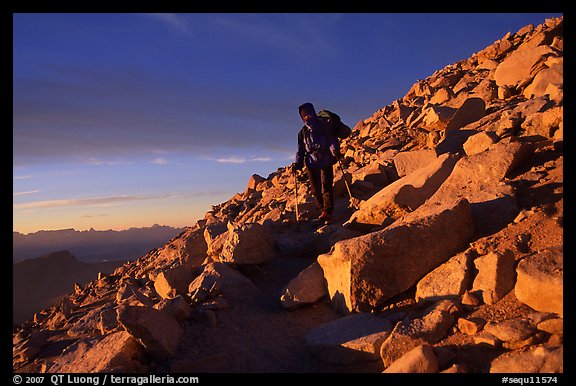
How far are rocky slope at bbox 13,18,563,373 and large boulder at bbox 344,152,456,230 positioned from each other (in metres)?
0.02

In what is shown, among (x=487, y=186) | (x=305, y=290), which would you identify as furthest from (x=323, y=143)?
(x=305, y=290)

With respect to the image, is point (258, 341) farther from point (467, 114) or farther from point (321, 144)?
point (467, 114)

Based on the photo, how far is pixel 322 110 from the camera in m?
9.30

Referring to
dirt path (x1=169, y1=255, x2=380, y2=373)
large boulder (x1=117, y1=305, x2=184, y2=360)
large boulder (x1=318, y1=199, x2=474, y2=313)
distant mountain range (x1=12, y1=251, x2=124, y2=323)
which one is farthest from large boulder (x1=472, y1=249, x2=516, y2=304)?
distant mountain range (x1=12, y1=251, x2=124, y2=323)

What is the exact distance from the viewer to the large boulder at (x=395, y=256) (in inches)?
208

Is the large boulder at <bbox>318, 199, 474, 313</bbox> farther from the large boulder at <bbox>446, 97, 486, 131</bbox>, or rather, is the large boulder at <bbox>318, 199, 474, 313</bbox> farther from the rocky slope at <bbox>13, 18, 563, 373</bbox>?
the large boulder at <bbox>446, 97, 486, 131</bbox>

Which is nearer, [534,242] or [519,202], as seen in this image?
[534,242]

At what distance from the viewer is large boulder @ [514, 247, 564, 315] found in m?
3.93

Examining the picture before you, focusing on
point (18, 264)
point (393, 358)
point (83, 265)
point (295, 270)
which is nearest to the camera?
point (393, 358)

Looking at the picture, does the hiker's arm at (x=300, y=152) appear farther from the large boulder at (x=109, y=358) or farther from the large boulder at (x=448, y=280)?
the large boulder at (x=109, y=358)

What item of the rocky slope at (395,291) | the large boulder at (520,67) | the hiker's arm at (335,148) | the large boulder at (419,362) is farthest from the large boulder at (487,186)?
the large boulder at (520,67)
